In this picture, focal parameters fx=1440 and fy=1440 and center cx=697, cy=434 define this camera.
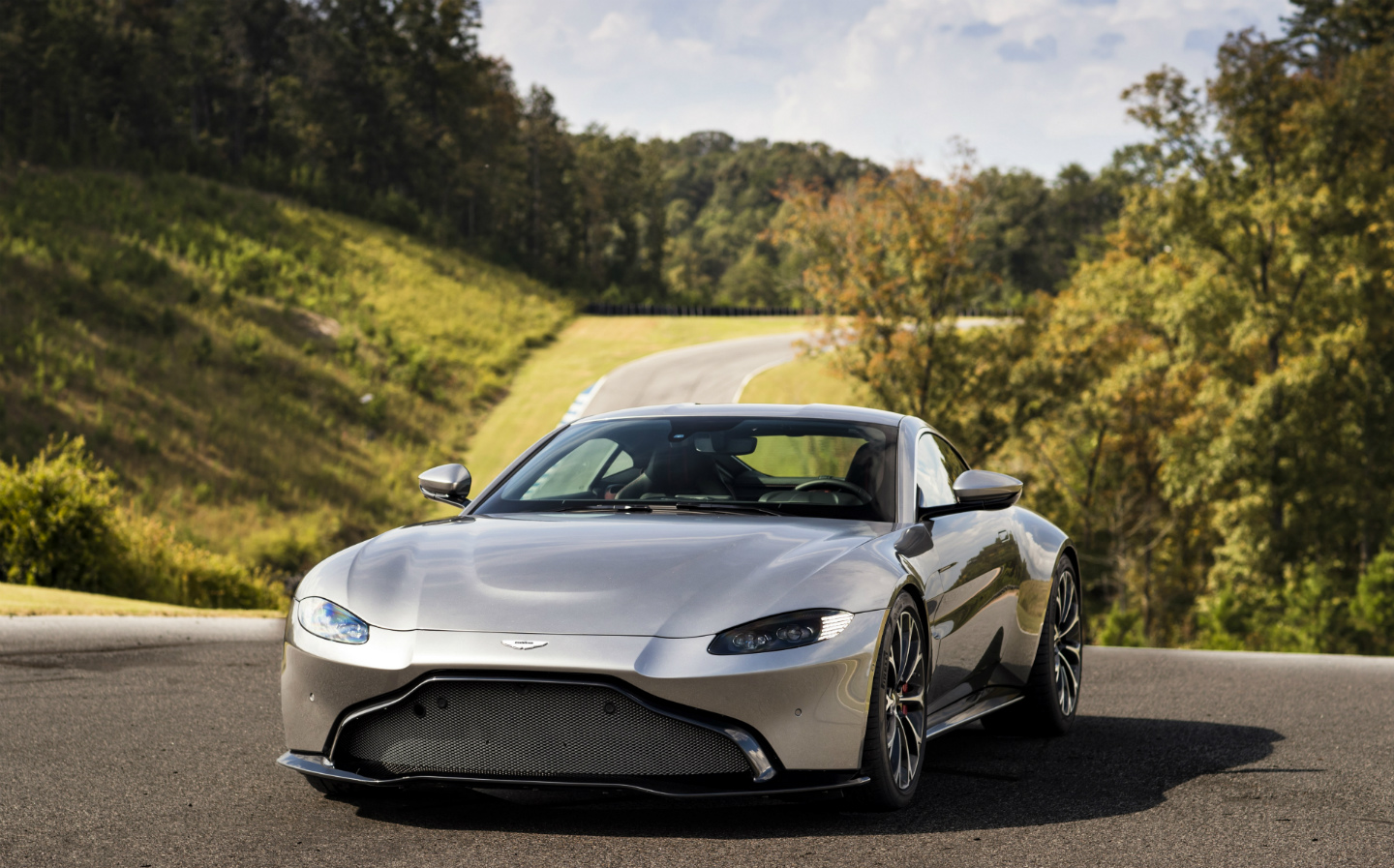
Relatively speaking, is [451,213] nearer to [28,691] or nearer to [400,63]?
[400,63]

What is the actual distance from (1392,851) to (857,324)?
3551cm

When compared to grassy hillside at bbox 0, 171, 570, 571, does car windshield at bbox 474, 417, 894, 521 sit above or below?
above

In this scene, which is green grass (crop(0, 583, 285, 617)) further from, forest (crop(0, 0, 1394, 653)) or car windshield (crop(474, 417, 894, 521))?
forest (crop(0, 0, 1394, 653))

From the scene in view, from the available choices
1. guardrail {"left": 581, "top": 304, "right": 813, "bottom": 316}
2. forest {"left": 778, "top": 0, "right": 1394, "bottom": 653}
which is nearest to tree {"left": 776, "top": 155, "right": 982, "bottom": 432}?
forest {"left": 778, "top": 0, "right": 1394, "bottom": 653}

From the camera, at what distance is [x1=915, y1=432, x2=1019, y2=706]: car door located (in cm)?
556

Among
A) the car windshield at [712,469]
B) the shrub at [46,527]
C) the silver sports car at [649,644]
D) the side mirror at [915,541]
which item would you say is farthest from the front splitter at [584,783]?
the shrub at [46,527]

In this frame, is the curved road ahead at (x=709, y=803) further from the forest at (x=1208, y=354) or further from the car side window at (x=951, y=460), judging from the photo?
the forest at (x=1208, y=354)

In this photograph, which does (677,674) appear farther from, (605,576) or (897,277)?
(897,277)

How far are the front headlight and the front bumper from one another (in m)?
0.03

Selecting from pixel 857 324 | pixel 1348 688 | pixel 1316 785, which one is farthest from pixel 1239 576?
pixel 1316 785

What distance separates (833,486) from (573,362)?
5503cm

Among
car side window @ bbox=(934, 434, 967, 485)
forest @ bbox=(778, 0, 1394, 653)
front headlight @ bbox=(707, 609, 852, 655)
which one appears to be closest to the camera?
front headlight @ bbox=(707, 609, 852, 655)

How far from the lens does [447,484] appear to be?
6.08m

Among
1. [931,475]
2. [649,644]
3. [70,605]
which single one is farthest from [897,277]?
[649,644]
